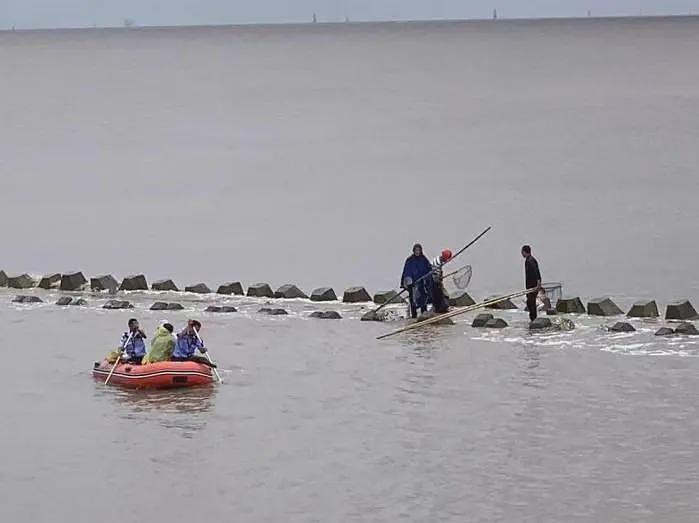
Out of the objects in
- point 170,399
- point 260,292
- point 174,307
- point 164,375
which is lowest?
point 170,399

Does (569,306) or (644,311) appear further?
(569,306)

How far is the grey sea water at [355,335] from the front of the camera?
18797 millimetres

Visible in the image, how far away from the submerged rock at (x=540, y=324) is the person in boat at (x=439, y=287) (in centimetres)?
175

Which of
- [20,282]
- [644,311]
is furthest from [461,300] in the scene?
[20,282]

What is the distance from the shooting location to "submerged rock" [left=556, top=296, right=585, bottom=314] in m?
28.4

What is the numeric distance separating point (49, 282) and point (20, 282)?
0.64 m

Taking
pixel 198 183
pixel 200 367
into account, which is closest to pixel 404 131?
pixel 198 183

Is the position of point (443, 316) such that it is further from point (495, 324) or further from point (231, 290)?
point (231, 290)

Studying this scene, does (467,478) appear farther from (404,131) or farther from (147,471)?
(404,131)

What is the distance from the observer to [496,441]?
808 inches

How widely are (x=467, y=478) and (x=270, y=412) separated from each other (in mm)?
4047

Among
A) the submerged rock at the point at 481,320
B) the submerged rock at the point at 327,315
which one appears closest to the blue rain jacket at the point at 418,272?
the submerged rock at the point at 481,320

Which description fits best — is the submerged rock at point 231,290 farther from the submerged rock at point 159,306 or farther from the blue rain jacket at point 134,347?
the blue rain jacket at point 134,347

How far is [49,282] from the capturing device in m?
33.0
